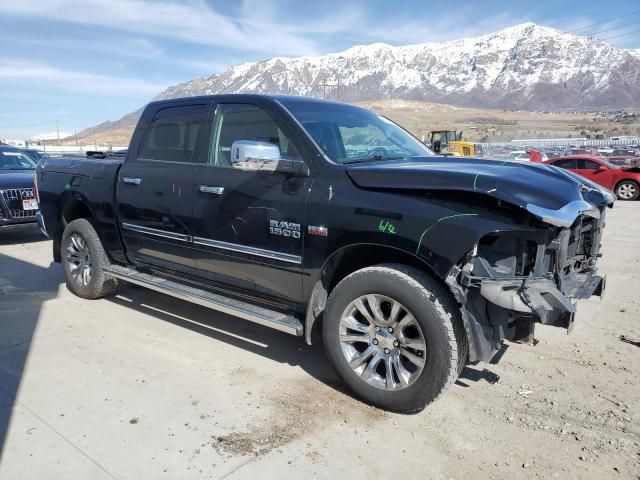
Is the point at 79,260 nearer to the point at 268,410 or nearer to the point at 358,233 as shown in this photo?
the point at 268,410

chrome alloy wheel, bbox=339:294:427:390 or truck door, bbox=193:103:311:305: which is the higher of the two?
truck door, bbox=193:103:311:305

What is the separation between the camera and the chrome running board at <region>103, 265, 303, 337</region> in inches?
152

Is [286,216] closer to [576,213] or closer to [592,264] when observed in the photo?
[576,213]

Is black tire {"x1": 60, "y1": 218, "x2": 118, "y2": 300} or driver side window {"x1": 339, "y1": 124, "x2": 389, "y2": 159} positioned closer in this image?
driver side window {"x1": 339, "y1": 124, "x2": 389, "y2": 159}

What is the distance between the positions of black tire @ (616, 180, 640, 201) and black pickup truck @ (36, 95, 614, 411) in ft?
52.5

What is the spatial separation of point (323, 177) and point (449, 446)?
5.98ft

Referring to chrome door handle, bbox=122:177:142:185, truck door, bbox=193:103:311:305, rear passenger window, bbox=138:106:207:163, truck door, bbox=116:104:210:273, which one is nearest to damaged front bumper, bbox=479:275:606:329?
truck door, bbox=193:103:311:305

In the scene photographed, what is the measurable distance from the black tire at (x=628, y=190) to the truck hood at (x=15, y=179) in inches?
675

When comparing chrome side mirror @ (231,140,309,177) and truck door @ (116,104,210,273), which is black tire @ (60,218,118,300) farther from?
chrome side mirror @ (231,140,309,177)

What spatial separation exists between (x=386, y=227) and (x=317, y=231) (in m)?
0.51

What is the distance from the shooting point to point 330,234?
361 cm

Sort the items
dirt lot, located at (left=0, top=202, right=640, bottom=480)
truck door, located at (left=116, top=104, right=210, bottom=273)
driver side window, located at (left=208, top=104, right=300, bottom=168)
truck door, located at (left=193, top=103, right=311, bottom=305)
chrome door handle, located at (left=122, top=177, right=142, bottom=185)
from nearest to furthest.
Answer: dirt lot, located at (left=0, top=202, right=640, bottom=480) < truck door, located at (left=193, top=103, right=311, bottom=305) < driver side window, located at (left=208, top=104, right=300, bottom=168) < truck door, located at (left=116, top=104, right=210, bottom=273) < chrome door handle, located at (left=122, top=177, right=142, bottom=185)

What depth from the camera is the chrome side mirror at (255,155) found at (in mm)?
3607

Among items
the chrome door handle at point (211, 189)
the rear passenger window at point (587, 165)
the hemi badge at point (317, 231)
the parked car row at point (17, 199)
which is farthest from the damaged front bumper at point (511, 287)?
the rear passenger window at point (587, 165)
